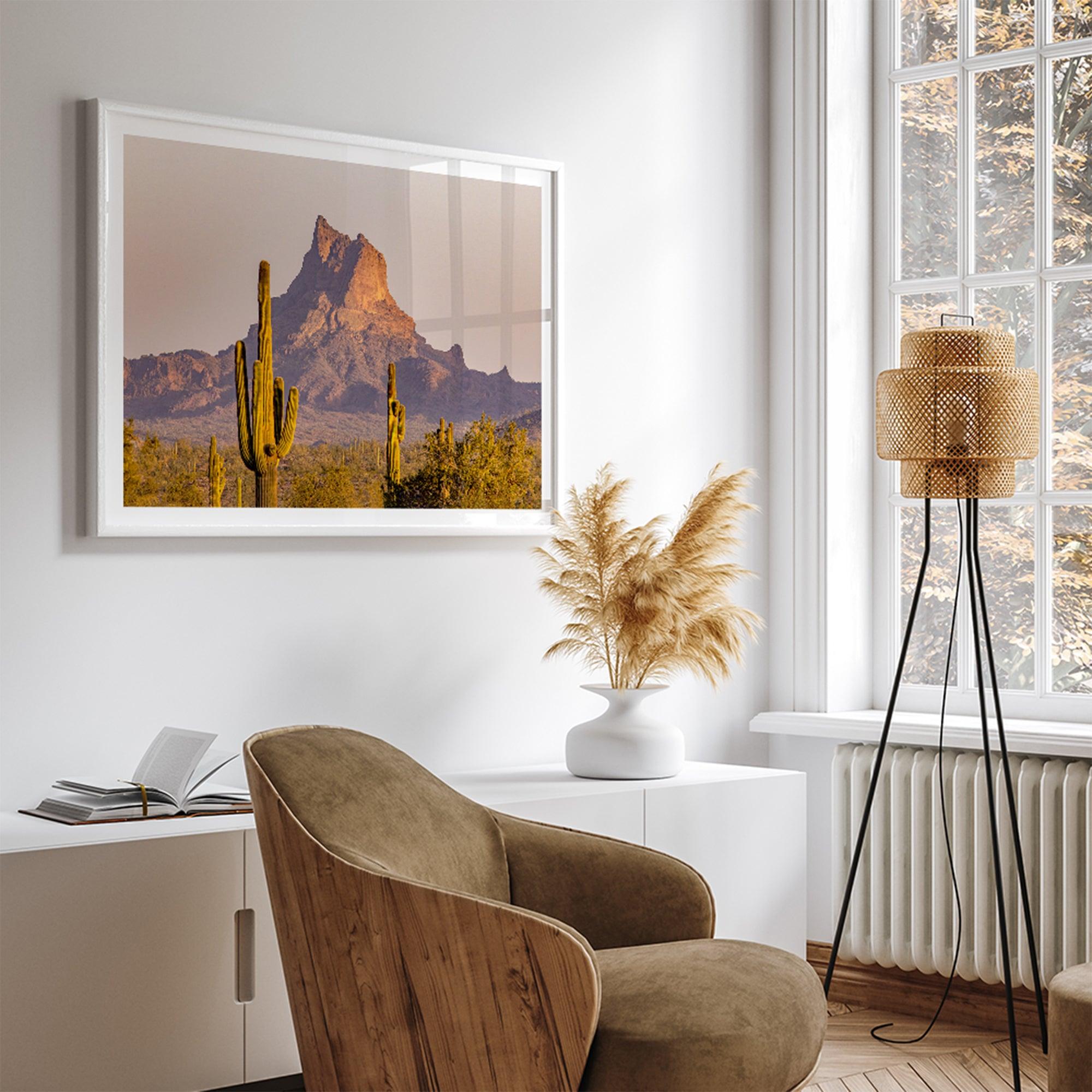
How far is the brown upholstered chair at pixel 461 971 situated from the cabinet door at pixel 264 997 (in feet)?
0.95

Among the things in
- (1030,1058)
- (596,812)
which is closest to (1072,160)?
(596,812)

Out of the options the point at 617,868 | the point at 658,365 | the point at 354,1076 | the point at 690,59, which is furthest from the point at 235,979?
the point at 690,59

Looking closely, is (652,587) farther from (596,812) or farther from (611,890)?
(611,890)

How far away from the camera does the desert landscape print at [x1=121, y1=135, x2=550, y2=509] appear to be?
3.13 metres

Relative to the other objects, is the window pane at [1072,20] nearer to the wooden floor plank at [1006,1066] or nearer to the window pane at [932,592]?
the window pane at [932,592]

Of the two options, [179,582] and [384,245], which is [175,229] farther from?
[179,582]

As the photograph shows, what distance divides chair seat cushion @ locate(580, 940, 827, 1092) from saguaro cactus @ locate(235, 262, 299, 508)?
136cm

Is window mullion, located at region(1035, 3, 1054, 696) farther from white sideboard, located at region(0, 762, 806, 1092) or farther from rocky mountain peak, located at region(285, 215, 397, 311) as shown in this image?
white sideboard, located at region(0, 762, 806, 1092)

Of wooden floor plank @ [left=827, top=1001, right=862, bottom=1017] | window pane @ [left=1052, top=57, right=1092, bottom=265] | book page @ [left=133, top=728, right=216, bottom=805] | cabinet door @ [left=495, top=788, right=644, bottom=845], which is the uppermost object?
window pane @ [left=1052, top=57, right=1092, bottom=265]

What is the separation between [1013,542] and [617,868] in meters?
1.76

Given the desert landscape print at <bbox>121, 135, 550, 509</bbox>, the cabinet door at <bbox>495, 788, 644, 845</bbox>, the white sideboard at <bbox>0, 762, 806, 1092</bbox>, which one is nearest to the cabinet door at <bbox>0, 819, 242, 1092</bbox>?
the white sideboard at <bbox>0, 762, 806, 1092</bbox>

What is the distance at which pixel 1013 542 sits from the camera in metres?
3.99

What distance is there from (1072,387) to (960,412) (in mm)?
810

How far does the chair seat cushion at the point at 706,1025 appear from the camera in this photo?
2.20 m
